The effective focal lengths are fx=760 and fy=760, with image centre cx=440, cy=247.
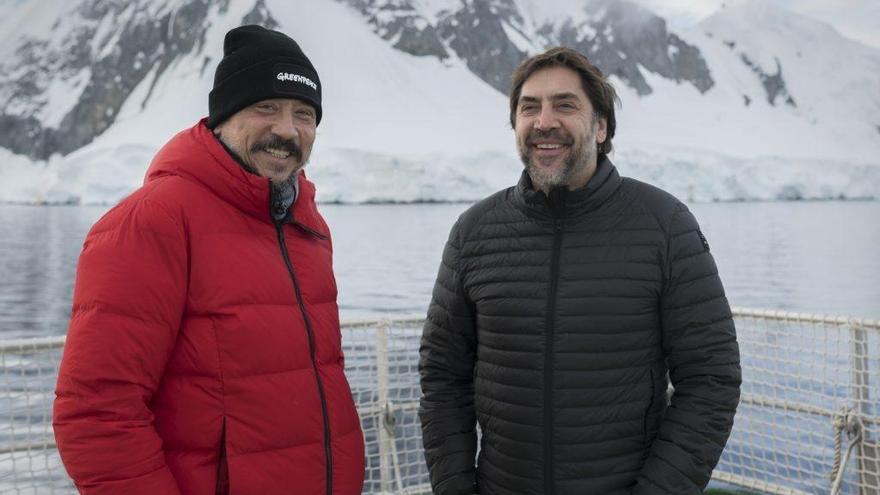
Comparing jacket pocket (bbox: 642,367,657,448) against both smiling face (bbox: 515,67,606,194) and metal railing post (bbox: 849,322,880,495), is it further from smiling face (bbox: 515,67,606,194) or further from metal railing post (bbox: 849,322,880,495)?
metal railing post (bbox: 849,322,880,495)

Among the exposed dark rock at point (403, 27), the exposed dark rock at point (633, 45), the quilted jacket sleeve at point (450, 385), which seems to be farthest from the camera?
the exposed dark rock at point (633, 45)

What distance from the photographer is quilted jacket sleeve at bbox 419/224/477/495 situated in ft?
7.09

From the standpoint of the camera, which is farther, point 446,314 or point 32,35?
point 32,35

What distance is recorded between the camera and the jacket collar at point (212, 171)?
176 cm

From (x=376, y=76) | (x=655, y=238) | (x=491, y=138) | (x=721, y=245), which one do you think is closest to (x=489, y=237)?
(x=655, y=238)

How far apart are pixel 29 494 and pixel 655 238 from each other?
4.43 meters

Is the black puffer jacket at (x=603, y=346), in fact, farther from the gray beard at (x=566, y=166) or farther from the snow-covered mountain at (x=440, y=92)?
the snow-covered mountain at (x=440, y=92)

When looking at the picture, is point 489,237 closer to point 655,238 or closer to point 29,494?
point 655,238

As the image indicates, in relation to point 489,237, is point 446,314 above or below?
below

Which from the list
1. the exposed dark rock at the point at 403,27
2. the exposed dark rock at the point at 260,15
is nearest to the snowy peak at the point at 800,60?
the exposed dark rock at the point at 403,27

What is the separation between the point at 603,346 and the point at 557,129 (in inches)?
23.1

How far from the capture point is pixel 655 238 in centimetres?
197

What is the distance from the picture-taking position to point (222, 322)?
1.70 metres

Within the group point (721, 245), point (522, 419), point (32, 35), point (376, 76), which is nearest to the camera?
point (522, 419)
